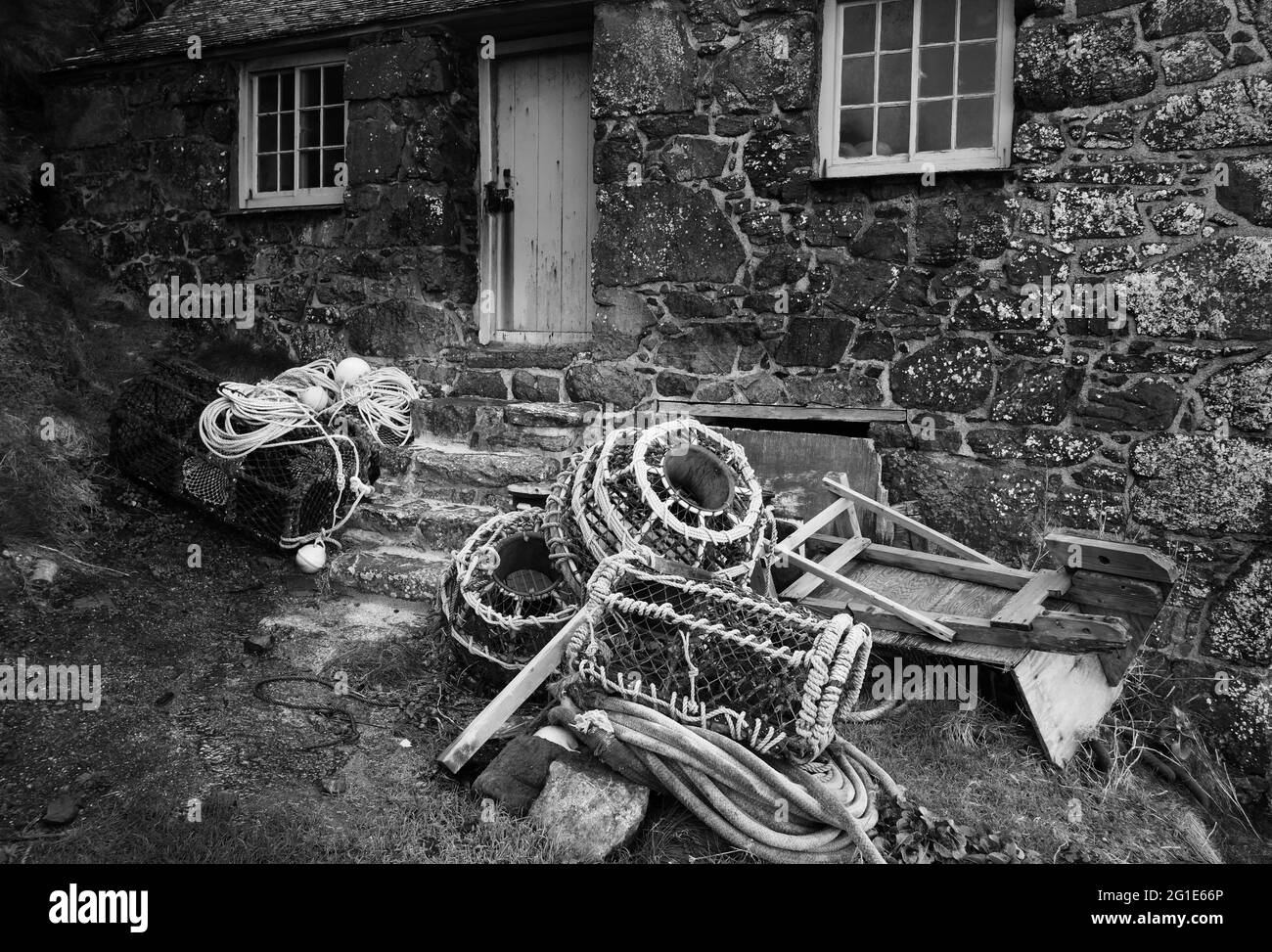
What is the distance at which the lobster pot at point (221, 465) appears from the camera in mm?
5871

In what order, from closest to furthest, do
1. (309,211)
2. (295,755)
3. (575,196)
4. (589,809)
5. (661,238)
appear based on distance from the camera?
1. (589,809)
2. (295,755)
3. (661,238)
4. (575,196)
5. (309,211)

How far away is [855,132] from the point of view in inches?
237

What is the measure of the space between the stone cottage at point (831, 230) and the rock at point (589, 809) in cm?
298

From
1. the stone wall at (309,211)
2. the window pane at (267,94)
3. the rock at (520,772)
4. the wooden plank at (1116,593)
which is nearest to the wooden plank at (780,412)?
the wooden plank at (1116,593)

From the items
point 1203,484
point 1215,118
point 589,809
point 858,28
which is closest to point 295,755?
point 589,809

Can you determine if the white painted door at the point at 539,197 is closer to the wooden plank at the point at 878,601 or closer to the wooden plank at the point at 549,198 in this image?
the wooden plank at the point at 549,198

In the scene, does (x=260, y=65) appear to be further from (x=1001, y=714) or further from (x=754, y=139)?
(x=1001, y=714)

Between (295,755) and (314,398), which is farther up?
(314,398)

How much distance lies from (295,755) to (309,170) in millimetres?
5781

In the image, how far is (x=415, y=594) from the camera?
5.47m

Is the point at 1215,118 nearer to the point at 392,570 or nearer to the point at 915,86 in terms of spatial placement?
the point at 915,86

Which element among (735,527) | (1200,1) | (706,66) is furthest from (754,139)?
(735,527)

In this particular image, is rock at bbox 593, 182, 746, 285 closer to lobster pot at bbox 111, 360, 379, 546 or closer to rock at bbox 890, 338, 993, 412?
rock at bbox 890, 338, 993, 412

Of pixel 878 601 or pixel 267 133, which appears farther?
pixel 267 133
